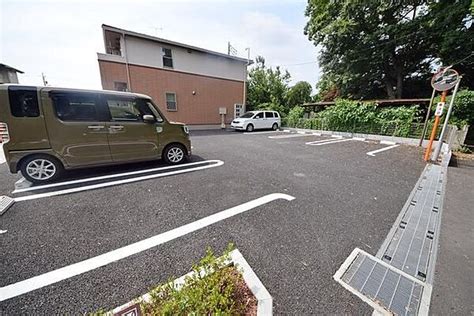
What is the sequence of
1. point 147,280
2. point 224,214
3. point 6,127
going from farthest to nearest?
point 6,127 < point 224,214 < point 147,280

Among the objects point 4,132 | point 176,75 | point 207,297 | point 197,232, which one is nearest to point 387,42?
point 176,75

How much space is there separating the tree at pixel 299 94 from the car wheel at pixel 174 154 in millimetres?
17308

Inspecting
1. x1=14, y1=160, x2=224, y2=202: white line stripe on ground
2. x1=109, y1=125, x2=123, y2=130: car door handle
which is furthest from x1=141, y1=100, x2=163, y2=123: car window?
x1=14, y1=160, x2=224, y2=202: white line stripe on ground

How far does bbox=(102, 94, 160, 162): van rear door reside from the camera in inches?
152

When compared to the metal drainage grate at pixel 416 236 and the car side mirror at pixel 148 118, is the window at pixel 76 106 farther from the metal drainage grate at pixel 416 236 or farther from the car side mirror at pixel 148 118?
the metal drainage grate at pixel 416 236

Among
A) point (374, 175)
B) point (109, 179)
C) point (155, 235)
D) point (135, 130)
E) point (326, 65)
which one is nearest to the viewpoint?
point (155, 235)

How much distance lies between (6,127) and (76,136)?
953 mm

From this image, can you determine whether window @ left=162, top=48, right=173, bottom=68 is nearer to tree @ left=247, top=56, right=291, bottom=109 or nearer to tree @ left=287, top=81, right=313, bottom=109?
tree @ left=247, top=56, right=291, bottom=109

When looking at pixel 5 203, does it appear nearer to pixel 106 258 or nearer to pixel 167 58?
pixel 106 258

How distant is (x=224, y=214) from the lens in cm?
268

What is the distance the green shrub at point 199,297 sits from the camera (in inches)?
46.9

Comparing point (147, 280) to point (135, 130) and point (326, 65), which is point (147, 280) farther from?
point (326, 65)

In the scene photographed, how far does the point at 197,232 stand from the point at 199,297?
1064mm

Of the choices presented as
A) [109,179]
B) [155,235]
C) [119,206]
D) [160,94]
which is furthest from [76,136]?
[160,94]
